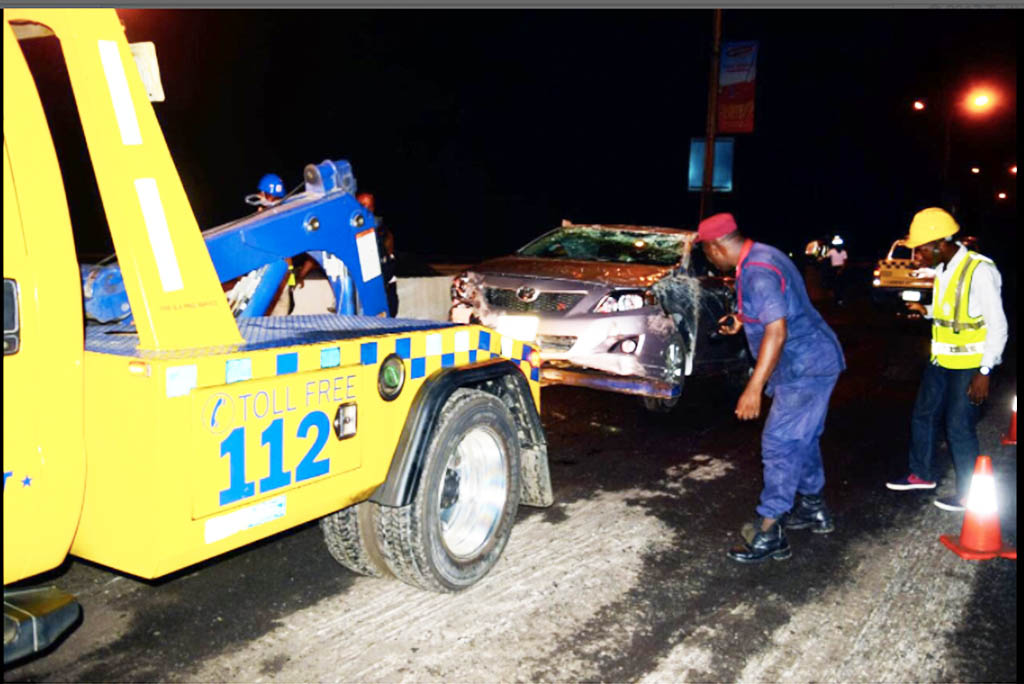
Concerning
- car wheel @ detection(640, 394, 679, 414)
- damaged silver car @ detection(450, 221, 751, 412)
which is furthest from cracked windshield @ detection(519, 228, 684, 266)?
car wheel @ detection(640, 394, 679, 414)

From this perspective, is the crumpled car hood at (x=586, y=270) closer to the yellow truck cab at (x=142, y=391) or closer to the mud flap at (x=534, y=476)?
the mud flap at (x=534, y=476)

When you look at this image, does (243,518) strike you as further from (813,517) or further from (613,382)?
(613,382)

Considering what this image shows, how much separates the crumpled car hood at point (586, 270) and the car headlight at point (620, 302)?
8 centimetres

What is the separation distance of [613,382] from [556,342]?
1.92ft

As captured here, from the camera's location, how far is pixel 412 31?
133ft

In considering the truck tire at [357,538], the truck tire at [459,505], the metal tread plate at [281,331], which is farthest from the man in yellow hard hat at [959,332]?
the truck tire at [357,538]

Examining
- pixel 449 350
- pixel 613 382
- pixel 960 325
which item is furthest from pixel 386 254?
pixel 960 325

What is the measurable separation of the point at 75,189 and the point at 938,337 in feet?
16.1

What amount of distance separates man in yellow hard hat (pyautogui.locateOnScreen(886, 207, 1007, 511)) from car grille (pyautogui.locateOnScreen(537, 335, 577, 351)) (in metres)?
2.74

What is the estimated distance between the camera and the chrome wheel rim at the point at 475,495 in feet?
13.7

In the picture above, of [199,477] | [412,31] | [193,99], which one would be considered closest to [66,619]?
[199,477]

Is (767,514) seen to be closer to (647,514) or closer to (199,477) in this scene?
(647,514)

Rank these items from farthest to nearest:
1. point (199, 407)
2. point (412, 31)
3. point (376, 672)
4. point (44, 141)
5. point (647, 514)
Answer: point (412, 31) < point (647, 514) < point (376, 672) < point (199, 407) < point (44, 141)

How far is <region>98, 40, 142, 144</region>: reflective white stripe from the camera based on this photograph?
2.74m
